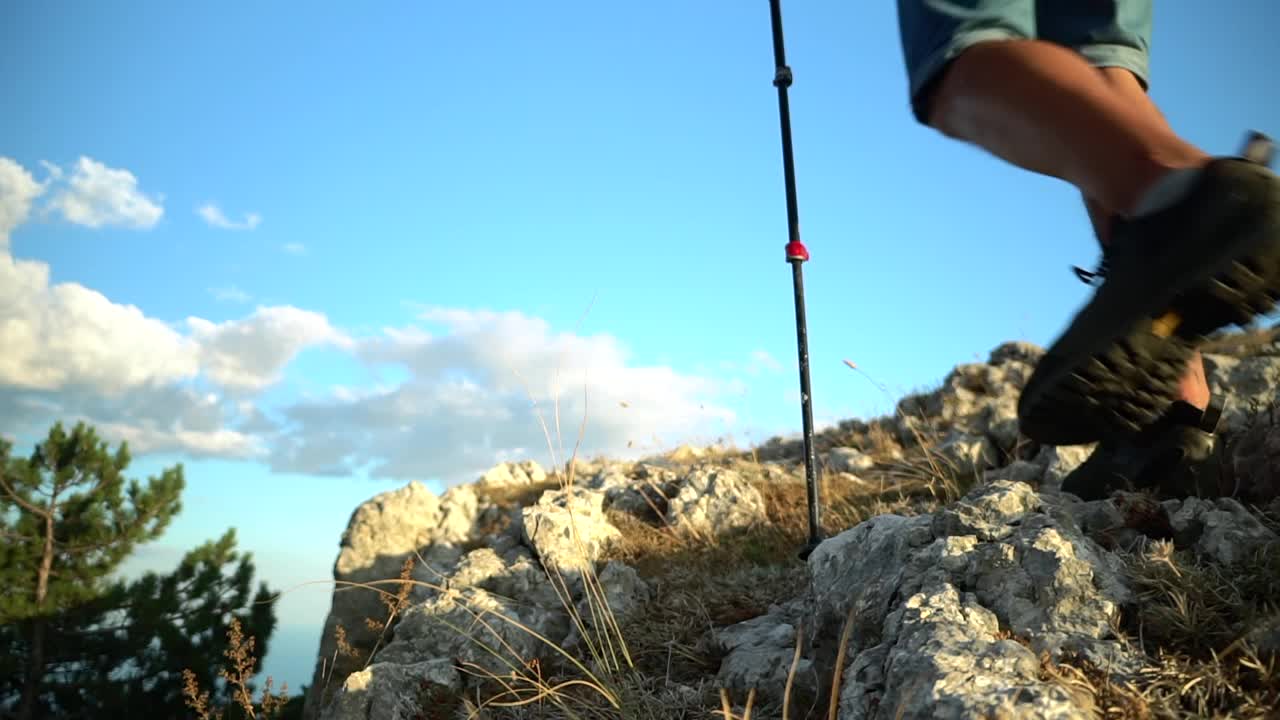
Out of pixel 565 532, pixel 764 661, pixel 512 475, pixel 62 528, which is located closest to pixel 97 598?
pixel 62 528

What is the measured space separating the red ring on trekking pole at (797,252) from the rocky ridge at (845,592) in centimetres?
111

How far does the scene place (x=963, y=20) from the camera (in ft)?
6.02

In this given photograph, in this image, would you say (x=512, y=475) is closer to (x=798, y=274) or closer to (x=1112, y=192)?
(x=798, y=274)

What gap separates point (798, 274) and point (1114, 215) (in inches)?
63.0

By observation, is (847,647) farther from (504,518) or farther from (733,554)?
(504,518)

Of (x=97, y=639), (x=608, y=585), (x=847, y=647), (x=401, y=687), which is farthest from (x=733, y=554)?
(x=97, y=639)

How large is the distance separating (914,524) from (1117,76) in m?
1.23

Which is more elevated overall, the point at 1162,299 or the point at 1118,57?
the point at 1118,57

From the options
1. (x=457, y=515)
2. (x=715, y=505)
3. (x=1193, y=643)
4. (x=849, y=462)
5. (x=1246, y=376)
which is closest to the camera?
(x=1193, y=643)

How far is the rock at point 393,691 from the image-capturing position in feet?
9.53

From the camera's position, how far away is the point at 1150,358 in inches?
71.0

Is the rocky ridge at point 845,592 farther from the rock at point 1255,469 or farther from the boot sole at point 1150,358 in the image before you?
the boot sole at point 1150,358

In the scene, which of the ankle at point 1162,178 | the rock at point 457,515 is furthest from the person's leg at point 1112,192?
the rock at point 457,515

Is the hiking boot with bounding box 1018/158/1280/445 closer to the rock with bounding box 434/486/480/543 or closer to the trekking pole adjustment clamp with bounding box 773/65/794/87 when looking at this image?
the trekking pole adjustment clamp with bounding box 773/65/794/87
